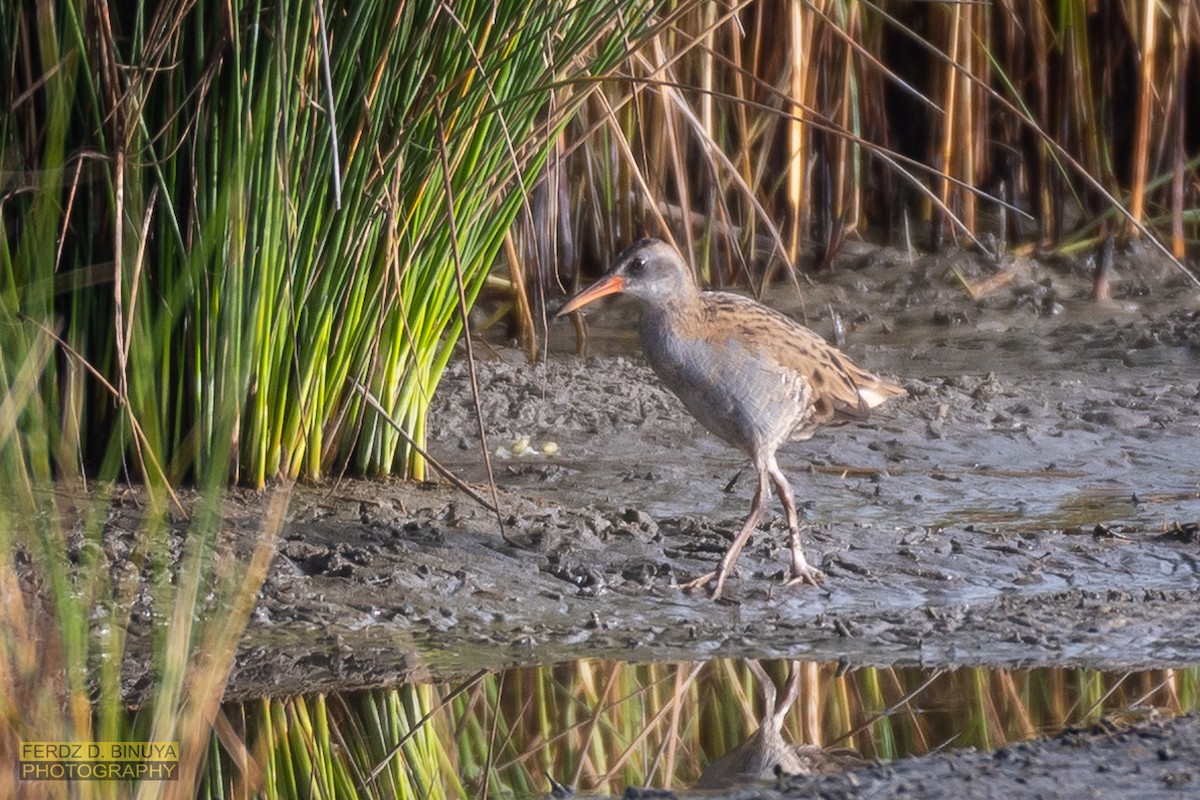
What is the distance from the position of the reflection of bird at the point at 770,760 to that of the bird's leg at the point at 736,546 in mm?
824

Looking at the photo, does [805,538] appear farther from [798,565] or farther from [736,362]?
[736,362]

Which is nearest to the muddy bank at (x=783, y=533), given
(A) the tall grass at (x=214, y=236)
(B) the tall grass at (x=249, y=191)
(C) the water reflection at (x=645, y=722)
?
(C) the water reflection at (x=645, y=722)

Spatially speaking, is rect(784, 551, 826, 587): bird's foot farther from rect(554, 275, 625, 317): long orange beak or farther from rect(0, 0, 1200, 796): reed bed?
rect(554, 275, 625, 317): long orange beak

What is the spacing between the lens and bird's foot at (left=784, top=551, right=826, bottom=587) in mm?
4438

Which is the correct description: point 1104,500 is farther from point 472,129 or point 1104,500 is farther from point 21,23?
point 21,23

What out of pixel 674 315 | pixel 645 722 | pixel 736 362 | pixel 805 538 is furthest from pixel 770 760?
pixel 674 315

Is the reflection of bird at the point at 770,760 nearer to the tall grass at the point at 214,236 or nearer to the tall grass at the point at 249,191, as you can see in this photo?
the tall grass at the point at 214,236

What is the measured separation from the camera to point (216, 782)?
3.17 metres

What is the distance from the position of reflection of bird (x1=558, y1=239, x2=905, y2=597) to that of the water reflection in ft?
2.96

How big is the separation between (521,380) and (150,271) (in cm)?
211

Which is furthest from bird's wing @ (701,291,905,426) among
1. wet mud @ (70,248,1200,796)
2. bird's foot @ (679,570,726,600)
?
bird's foot @ (679,570,726,600)

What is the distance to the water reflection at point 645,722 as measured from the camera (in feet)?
10.6

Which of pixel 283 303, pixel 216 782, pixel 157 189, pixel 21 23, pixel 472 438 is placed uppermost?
pixel 21 23

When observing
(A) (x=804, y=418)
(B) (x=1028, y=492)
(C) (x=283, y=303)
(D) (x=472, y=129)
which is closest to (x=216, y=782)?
(C) (x=283, y=303)
